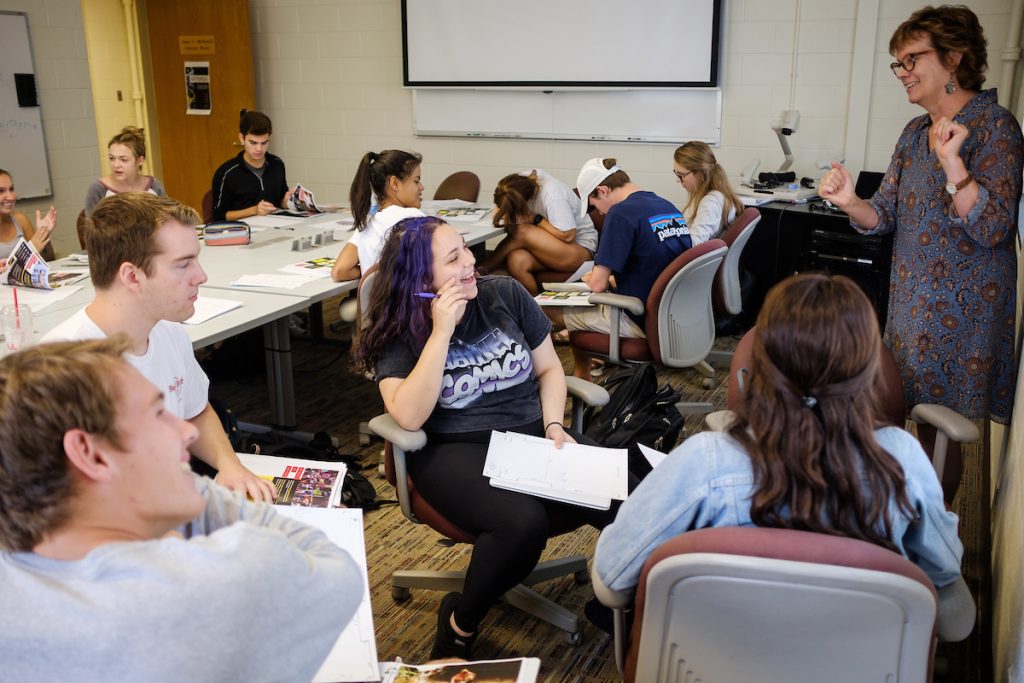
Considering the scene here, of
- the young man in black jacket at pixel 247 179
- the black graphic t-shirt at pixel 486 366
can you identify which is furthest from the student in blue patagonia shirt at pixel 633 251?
the young man in black jacket at pixel 247 179

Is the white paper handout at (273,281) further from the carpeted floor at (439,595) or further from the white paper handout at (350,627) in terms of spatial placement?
the white paper handout at (350,627)

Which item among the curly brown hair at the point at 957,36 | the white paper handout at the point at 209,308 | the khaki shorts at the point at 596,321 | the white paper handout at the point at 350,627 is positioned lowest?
the khaki shorts at the point at 596,321

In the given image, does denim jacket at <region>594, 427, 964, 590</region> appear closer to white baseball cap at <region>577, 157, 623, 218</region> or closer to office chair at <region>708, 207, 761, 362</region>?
office chair at <region>708, 207, 761, 362</region>

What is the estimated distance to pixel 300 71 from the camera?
6.97m

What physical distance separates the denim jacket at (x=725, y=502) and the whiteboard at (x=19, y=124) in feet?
17.8

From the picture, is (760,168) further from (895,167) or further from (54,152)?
(54,152)

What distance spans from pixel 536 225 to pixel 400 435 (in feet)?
9.11

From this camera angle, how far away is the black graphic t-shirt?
2242mm

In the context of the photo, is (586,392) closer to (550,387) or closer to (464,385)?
(550,387)

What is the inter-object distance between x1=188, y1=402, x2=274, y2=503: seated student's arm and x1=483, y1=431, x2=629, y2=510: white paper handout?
53 centimetres

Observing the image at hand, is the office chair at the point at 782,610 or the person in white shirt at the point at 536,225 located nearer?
the office chair at the point at 782,610

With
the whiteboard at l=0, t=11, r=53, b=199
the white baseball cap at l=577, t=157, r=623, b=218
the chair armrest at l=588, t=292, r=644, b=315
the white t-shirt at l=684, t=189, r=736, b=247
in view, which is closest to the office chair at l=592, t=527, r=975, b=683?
the chair armrest at l=588, t=292, r=644, b=315

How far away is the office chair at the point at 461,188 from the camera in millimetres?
5784

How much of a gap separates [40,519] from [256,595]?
0.79 ft
